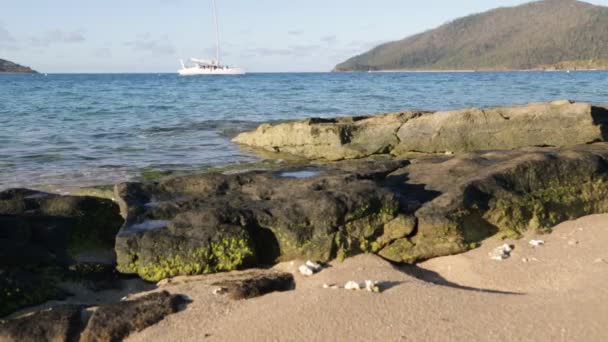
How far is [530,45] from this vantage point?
562ft

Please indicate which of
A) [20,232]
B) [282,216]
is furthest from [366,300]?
[20,232]

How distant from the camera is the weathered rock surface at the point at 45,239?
17.1 ft

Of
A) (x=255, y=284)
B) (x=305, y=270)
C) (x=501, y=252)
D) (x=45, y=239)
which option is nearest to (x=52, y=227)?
(x=45, y=239)

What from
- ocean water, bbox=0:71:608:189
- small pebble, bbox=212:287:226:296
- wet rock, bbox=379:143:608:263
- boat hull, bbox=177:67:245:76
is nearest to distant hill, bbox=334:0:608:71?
boat hull, bbox=177:67:245:76

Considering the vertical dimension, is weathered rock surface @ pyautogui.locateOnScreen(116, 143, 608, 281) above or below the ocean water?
above

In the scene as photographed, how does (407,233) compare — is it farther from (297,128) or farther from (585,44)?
(585,44)

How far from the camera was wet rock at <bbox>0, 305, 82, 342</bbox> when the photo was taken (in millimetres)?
4309

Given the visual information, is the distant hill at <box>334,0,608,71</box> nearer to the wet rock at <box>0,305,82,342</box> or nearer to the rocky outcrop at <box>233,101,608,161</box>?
the rocky outcrop at <box>233,101,608,161</box>

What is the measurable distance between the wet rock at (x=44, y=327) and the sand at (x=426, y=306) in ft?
1.69

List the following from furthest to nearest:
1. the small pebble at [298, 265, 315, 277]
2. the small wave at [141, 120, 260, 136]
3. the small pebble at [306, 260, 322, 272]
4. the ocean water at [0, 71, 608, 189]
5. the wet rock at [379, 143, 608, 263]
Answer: the small wave at [141, 120, 260, 136] < the ocean water at [0, 71, 608, 189] < the wet rock at [379, 143, 608, 263] < the small pebble at [306, 260, 322, 272] < the small pebble at [298, 265, 315, 277]

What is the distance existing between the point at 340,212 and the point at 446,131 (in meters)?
7.56

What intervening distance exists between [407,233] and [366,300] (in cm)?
149

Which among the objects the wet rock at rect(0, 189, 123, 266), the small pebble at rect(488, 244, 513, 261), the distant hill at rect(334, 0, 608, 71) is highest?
the distant hill at rect(334, 0, 608, 71)

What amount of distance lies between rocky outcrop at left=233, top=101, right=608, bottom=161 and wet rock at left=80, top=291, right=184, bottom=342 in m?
9.17
